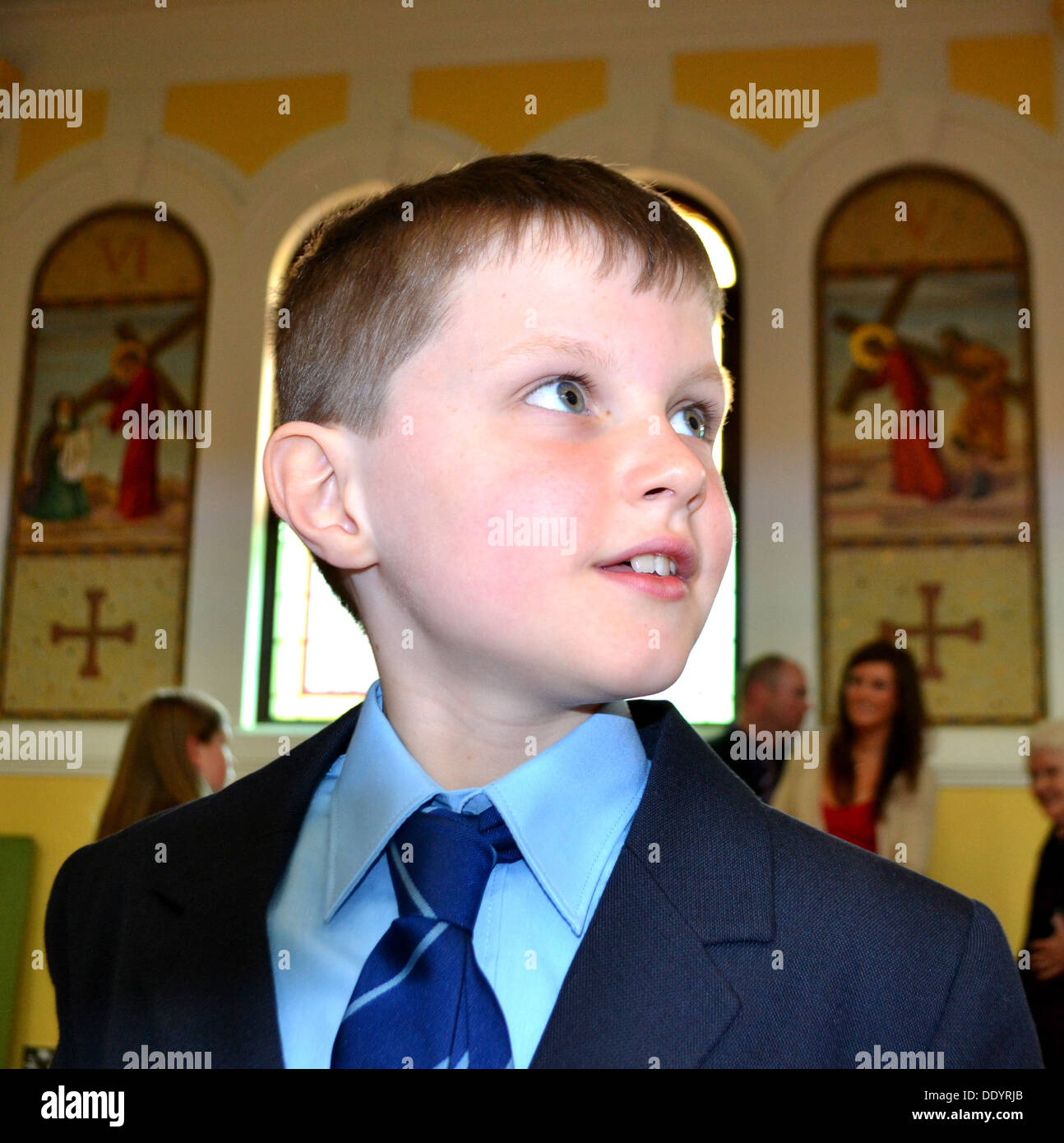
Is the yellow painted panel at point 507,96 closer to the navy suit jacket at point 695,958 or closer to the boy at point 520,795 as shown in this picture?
the boy at point 520,795

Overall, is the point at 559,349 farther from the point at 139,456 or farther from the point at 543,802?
the point at 139,456

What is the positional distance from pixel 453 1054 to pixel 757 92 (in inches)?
306

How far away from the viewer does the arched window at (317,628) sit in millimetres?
7473

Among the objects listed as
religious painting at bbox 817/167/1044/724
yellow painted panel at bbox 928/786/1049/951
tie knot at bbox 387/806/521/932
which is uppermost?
religious painting at bbox 817/167/1044/724

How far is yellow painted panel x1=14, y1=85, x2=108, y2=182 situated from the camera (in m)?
8.37

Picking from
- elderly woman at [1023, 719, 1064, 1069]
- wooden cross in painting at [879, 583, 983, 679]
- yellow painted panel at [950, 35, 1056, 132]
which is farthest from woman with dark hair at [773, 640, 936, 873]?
yellow painted panel at [950, 35, 1056, 132]

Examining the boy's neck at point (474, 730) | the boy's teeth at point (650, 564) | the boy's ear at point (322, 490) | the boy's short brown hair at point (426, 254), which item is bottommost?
the boy's neck at point (474, 730)

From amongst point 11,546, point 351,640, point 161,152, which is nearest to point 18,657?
point 11,546

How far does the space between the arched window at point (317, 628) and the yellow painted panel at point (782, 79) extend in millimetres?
589

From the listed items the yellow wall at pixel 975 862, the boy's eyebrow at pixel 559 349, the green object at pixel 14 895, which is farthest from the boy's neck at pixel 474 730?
the green object at pixel 14 895

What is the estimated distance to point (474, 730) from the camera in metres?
1.12

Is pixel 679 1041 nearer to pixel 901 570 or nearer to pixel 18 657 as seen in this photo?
pixel 901 570

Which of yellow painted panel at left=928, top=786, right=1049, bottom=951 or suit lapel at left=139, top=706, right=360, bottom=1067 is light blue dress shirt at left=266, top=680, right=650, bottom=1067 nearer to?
suit lapel at left=139, top=706, right=360, bottom=1067

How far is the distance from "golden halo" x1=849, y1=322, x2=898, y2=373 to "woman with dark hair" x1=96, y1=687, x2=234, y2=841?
15.0 ft
